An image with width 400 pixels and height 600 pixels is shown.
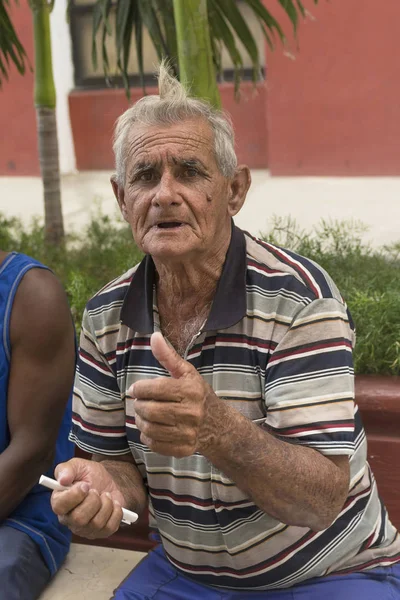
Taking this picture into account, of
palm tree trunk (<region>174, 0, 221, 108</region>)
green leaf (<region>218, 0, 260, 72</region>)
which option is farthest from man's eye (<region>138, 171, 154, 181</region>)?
green leaf (<region>218, 0, 260, 72</region>)

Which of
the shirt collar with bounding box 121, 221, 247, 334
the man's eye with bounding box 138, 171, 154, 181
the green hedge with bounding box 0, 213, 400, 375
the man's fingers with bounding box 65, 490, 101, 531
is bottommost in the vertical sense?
the green hedge with bounding box 0, 213, 400, 375

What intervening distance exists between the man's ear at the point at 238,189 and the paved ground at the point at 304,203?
3001 millimetres

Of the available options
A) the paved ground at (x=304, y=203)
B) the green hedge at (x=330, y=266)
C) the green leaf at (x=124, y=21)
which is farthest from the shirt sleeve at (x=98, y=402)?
the paved ground at (x=304, y=203)

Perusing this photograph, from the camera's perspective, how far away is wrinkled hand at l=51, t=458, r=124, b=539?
6.00 ft

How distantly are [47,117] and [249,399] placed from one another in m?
3.15

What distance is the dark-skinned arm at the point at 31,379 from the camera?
8.23ft

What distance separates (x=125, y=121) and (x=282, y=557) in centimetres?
107

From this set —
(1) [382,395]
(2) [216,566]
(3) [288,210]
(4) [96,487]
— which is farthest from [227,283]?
(3) [288,210]

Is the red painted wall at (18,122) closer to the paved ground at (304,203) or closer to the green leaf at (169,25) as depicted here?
the paved ground at (304,203)

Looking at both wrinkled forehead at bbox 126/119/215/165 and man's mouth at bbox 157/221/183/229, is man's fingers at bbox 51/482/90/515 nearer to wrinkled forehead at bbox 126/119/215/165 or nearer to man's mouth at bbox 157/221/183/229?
man's mouth at bbox 157/221/183/229

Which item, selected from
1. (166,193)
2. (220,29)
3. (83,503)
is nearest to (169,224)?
(166,193)

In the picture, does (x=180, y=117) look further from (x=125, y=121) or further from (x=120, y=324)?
(x=120, y=324)

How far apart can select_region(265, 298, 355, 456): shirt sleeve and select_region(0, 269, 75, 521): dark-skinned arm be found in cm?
80

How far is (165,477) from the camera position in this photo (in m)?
2.15
